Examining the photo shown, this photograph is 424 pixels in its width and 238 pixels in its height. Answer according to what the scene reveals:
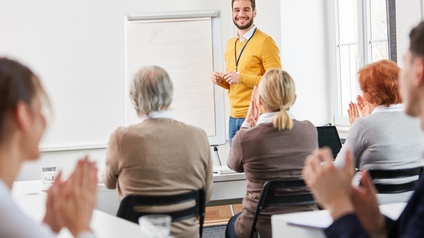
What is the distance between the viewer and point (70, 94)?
20.8 feet

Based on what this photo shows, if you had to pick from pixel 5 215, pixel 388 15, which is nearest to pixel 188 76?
pixel 388 15

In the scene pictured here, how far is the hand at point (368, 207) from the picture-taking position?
183cm

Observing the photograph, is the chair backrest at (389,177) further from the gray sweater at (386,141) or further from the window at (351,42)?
the window at (351,42)

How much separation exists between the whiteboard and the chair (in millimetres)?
1965

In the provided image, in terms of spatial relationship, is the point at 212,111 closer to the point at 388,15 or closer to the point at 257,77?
the point at 257,77

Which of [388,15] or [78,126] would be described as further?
[78,126]

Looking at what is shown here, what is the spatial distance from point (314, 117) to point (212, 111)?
184 cm

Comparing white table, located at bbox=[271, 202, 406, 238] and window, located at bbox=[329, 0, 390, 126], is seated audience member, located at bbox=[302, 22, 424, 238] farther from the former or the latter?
window, located at bbox=[329, 0, 390, 126]

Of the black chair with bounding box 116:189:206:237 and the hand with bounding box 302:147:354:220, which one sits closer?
the hand with bounding box 302:147:354:220

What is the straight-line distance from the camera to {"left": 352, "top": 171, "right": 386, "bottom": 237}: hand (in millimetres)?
1826

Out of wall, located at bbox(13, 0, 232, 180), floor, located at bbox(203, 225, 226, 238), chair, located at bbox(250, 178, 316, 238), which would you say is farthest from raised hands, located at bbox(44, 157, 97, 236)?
wall, located at bbox(13, 0, 232, 180)

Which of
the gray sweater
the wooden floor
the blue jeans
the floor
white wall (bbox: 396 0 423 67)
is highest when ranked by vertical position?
white wall (bbox: 396 0 423 67)

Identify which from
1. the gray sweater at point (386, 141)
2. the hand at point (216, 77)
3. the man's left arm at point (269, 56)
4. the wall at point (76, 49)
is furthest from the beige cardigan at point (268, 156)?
the wall at point (76, 49)

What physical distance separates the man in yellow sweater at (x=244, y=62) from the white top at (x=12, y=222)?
3663mm
